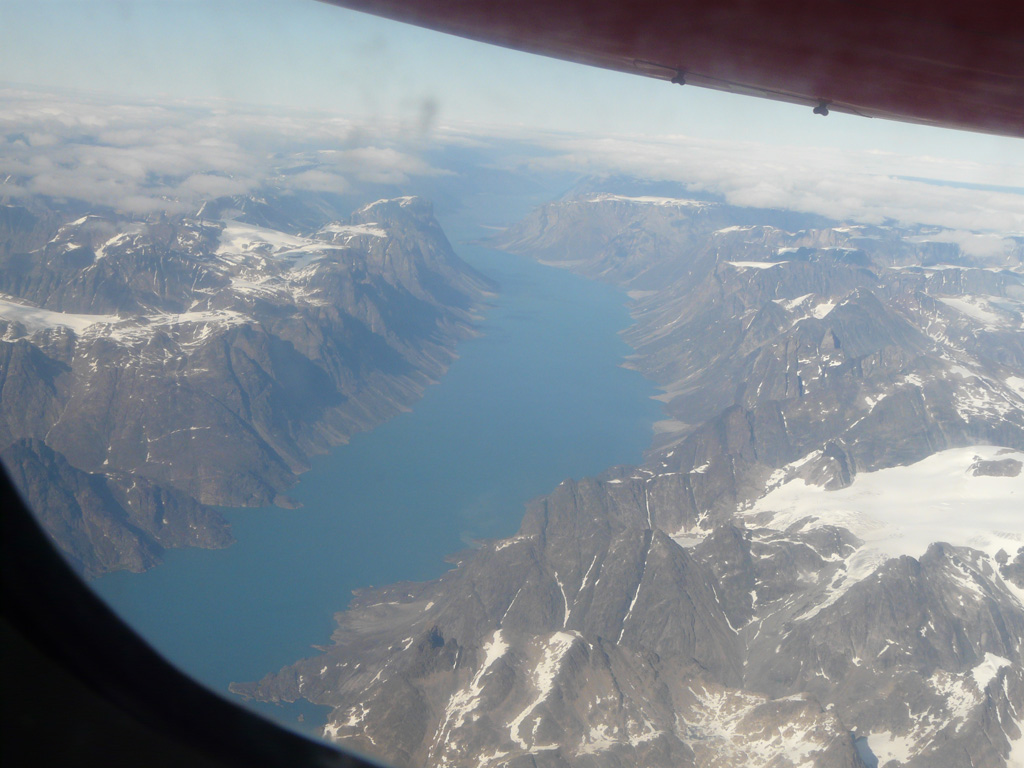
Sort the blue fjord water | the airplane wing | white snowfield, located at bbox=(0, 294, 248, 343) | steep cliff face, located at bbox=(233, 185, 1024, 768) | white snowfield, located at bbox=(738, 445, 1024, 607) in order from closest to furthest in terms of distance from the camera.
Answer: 1. the airplane wing
2. steep cliff face, located at bbox=(233, 185, 1024, 768)
3. the blue fjord water
4. white snowfield, located at bbox=(738, 445, 1024, 607)
5. white snowfield, located at bbox=(0, 294, 248, 343)

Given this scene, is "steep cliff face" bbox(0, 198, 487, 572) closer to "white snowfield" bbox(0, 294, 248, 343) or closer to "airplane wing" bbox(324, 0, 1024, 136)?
"white snowfield" bbox(0, 294, 248, 343)

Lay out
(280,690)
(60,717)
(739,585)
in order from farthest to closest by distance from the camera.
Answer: (739,585) < (280,690) < (60,717)

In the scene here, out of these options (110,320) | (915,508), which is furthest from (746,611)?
(110,320)

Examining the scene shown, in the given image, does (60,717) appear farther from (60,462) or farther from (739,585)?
(60,462)

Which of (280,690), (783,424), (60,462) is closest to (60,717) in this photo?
(280,690)

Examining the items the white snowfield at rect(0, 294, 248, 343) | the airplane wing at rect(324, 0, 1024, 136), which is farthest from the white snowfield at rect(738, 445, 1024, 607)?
the white snowfield at rect(0, 294, 248, 343)

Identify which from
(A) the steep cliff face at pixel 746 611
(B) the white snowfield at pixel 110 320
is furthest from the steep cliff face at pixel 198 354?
(A) the steep cliff face at pixel 746 611
